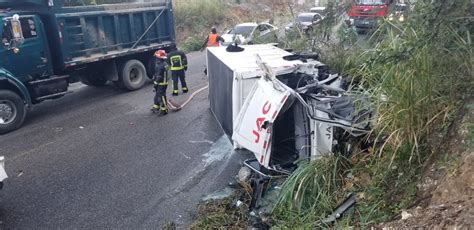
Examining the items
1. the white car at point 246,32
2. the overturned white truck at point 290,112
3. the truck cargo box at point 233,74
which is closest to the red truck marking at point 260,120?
the overturned white truck at point 290,112

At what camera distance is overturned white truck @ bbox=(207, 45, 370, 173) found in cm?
425

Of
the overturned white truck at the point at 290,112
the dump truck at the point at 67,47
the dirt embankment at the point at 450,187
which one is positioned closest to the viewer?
the dirt embankment at the point at 450,187

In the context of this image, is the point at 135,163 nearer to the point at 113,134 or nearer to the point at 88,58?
A: the point at 113,134

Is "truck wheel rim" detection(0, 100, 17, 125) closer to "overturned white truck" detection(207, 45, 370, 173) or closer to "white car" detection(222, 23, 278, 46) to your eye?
"overturned white truck" detection(207, 45, 370, 173)

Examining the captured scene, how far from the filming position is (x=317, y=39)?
7969 mm

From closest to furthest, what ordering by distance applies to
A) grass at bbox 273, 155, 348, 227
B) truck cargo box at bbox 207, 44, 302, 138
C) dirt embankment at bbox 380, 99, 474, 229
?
dirt embankment at bbox 380, 99, 474, 229, grass at bbox 273, 155, 348, 227, truck cargo box at bbox 207, 44, 302, 138

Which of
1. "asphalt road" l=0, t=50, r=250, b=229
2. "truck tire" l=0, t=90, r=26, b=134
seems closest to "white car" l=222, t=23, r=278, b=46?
"asphalt road" l=0, t=50, r=250, b=229

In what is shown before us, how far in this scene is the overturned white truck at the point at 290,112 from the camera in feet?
14.0

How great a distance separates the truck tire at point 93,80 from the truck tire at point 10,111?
277 centimetres

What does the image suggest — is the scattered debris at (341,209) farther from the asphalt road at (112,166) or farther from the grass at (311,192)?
the asphalt road at (112,166)

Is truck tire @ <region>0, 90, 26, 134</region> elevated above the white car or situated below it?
below

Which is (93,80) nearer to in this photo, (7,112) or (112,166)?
(7,112)

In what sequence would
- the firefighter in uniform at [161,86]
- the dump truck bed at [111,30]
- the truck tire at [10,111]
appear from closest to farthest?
the truck tire at [10,111]
the firefighter in uniform at [161,86]
the dump truck bed at [111,30]

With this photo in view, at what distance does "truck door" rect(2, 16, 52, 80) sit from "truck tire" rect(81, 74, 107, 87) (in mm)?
1988
